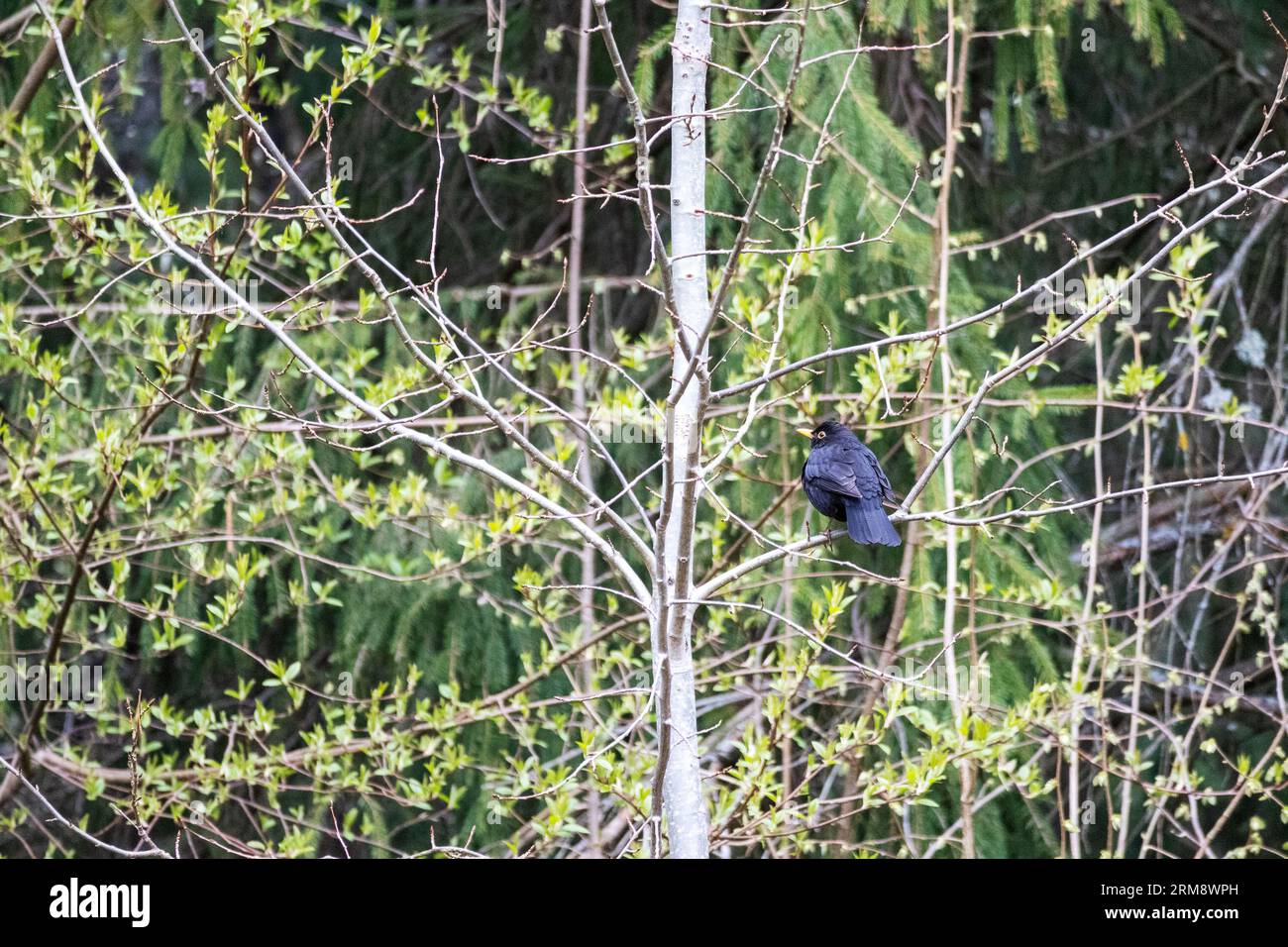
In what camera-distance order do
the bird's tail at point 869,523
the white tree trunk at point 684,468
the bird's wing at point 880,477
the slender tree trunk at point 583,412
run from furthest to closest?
the slender tree trunk at point 583,412, the bird's wing at point 880,477, the bird's tail at point 869,523, the white tree trunk at point 684,468

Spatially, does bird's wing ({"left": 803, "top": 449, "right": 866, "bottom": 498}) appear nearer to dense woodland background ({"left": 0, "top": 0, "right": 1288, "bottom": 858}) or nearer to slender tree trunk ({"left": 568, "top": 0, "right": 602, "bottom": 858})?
dense woodland background ({"left": 0, "top": 0, "right": 1288, "bottom": 858})

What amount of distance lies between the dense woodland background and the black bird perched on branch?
0.43ft

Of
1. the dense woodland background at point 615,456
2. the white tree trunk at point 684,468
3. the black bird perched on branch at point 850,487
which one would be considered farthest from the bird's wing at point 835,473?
the white tree trunk at point 684,468

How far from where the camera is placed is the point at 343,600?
17.5ft

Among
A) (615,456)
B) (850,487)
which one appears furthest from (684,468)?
(615,456)

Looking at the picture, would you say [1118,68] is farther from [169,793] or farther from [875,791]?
[169,793]

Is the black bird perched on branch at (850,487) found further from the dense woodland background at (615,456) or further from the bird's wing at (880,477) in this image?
the dense woodland background at (615,456)

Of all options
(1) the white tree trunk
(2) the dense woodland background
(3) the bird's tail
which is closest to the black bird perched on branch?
(3) the bird's tail

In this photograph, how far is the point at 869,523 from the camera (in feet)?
12.5

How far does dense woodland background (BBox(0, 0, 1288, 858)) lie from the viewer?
4.01 m

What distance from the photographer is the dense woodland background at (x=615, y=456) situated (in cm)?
401

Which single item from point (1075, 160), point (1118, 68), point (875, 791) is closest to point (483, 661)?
point (875, 791)

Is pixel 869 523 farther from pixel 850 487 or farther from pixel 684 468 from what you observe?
pixel 684 468
